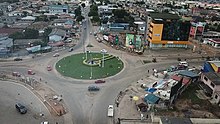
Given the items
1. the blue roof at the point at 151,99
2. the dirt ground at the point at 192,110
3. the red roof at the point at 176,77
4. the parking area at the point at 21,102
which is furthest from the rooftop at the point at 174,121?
the parking area at the point at 21,102

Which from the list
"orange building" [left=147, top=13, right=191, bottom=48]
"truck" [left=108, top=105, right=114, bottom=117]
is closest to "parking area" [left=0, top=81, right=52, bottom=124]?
"truck" [left=108, top=105, right=114, bottom=117]

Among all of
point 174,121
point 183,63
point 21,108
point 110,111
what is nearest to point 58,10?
point 183,63

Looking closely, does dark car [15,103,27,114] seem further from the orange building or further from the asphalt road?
the orange building

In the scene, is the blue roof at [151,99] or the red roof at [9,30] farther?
the red roof at [9,30]

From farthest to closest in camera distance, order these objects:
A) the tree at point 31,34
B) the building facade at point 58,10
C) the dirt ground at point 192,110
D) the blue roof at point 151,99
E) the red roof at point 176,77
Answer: the building facade at point 58,10 < the tree at point 31,34 < the red roof at point 176,77 < the blue roof at point 151,99 < the dirt ground at point 192,110

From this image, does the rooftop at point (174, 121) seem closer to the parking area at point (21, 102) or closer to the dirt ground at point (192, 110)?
the dirt ground at point (192, 110)

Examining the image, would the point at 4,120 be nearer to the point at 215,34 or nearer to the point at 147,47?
the point at 147,47

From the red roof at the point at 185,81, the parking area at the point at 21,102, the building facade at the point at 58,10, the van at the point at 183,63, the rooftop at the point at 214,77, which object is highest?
the building facade at the point at 58,10
